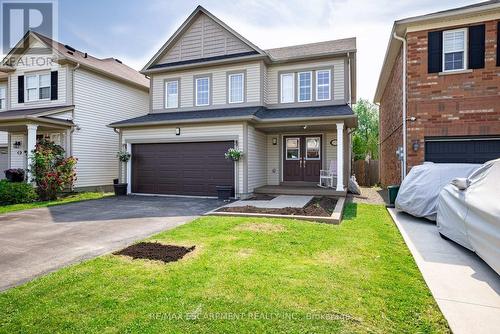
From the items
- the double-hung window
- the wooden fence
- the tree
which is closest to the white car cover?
the double-hung window

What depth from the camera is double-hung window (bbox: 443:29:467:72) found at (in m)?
8.99

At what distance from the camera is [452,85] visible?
905cm

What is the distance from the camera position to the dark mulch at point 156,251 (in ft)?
14.5

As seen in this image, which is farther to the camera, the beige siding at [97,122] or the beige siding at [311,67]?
the beige siding at [97,122]

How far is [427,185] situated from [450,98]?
392cm

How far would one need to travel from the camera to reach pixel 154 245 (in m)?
5.00

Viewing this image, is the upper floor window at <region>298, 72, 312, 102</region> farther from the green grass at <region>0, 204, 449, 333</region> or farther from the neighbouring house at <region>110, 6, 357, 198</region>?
the green grass at <region>0, 204, 449, 333</region>

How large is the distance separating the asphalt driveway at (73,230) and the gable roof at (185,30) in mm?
7183

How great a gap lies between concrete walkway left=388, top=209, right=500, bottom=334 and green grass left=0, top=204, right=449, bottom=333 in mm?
152

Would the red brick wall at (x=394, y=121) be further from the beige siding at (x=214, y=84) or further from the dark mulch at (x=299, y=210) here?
the beige siding at (x=214, y=84)

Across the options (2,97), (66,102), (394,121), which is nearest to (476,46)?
(394,121)

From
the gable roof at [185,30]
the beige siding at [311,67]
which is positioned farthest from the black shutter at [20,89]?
the beige siding at [311,67]

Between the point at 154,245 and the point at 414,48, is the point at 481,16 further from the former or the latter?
the point at 154,245

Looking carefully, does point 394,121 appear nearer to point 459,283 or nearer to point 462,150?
point 462,150
